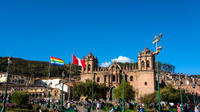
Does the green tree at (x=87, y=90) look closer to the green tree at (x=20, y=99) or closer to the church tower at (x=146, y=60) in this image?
the church tower at (x=146, y=60)

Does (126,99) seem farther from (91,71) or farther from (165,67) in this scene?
(165,67)

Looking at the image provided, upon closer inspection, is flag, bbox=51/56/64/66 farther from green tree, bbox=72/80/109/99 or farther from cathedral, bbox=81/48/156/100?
cathedral, bbox=81/48/156/100

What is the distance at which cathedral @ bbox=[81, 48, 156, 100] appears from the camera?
56.0 m

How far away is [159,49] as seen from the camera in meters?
19.7

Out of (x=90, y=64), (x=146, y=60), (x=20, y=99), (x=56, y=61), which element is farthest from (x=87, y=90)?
(x=20, y=99)

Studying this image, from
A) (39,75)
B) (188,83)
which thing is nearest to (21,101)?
(188,83)

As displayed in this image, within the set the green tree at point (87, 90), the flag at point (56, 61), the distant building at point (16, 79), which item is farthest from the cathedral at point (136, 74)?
the distant building at point (16, 79)

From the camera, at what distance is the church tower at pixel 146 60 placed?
2254 inches

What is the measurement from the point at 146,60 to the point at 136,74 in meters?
5.10

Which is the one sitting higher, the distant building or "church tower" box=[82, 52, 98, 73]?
"church tower" box=[82, 52, 98, 73]

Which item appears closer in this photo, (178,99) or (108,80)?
(178,99)

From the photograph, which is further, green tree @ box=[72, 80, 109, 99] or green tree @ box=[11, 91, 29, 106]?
green tree @ box=[72, 80, 109, 99]

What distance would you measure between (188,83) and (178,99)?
Answer: 811 inches

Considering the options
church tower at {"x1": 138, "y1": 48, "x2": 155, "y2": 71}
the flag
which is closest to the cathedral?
church tower at {"x1": 138, "y1": 48, "x2": 155, "y2": 71}
